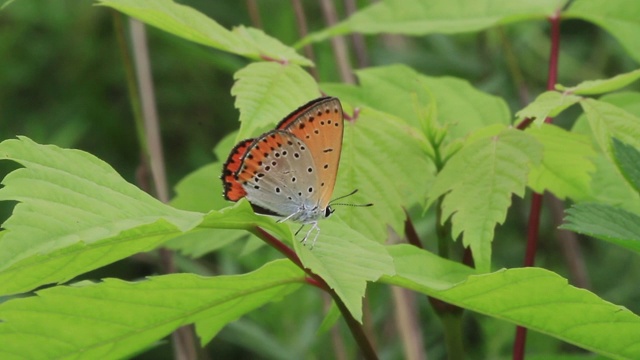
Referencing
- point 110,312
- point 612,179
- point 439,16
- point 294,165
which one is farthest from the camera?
point 439,16

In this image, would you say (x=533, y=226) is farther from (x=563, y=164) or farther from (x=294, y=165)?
(x=294, y=165)

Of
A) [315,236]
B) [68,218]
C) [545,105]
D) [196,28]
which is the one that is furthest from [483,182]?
[68,218]

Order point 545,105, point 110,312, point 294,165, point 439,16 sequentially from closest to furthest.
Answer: point 110,312 → point 545,105 → point 294,165 → point 439,16

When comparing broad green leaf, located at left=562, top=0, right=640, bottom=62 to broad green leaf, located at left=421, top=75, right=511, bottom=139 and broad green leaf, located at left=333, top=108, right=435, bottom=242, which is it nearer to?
broad green leaf, located at left=421, top=75, right=511, bottom=139

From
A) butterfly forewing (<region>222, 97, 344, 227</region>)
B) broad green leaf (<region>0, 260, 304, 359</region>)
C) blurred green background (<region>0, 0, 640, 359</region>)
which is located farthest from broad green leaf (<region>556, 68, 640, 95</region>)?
blurred green background (<region>0, 0, 640, 359</region>)

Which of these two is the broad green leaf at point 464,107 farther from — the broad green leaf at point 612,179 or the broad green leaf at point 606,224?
the broad green leaf at point 606,224
